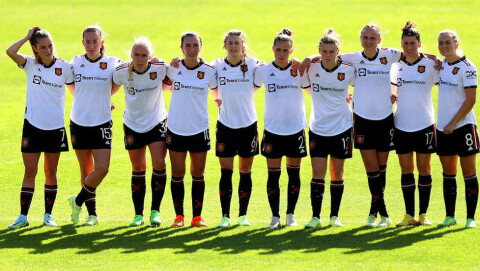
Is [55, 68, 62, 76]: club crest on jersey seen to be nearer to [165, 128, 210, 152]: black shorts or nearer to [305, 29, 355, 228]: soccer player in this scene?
[165, 128, 210, 152]: black shorts

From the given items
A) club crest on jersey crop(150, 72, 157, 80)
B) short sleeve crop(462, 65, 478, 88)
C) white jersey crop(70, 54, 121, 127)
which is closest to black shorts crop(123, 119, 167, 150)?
white jersey crop(70, 54, 121, 127)

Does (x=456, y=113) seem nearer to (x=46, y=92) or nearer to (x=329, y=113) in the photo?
(x=329, y=113)

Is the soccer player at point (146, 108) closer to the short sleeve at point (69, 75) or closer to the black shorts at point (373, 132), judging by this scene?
the short sleeve at point (69, 75)

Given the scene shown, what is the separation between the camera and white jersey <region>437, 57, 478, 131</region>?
972cm

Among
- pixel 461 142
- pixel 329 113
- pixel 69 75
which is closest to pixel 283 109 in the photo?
pixel 329 113

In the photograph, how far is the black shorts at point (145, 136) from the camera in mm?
10156

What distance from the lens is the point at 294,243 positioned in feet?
30.4

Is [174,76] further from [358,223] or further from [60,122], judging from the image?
[358,223]

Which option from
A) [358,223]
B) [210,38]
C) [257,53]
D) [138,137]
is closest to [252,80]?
[138,137]

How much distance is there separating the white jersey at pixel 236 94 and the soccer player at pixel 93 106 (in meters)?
1.27

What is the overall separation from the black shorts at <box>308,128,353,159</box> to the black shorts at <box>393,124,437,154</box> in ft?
1.86

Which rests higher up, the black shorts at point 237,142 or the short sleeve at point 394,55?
the short sleeve at point 394,55

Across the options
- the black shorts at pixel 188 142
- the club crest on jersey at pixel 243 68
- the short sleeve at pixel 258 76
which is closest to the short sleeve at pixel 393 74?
the short sleeve at pixel 258 76

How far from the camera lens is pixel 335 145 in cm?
988
